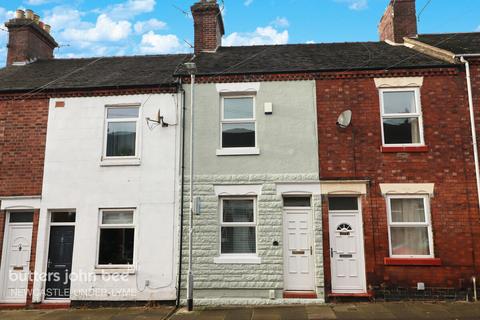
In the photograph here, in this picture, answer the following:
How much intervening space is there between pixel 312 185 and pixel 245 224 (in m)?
1.97

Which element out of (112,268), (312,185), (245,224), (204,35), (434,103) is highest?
(204,35)

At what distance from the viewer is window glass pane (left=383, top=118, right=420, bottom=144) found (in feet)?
33.2

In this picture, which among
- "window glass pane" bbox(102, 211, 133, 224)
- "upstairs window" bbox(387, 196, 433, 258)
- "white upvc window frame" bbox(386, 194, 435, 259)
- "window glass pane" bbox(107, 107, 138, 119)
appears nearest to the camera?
"white upvc window frame" bbox(386, 194, 435, 259)

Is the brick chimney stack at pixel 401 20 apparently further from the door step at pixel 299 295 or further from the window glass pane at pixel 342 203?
the door step at pixel 299 295

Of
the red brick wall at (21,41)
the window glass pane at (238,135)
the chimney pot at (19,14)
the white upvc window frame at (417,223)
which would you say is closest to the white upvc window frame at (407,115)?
the white upvc window frame at (417,223)

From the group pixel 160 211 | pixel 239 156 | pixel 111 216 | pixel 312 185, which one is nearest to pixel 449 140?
pixel 312 185

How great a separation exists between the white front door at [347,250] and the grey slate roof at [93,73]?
5.77 metres

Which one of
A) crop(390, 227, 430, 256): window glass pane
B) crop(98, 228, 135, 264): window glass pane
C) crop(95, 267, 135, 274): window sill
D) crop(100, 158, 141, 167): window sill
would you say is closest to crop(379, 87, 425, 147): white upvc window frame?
crop(390, 227, 430, 256): window glass pane

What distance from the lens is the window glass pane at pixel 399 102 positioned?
10273 millimetres

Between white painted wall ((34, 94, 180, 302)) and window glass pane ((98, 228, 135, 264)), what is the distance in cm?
20

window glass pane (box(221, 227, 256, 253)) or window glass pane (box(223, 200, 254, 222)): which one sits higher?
window glass pane (box(223, 200, 254, 222))

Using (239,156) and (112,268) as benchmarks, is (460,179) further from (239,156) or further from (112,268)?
(112,268)

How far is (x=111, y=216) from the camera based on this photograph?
411 inches

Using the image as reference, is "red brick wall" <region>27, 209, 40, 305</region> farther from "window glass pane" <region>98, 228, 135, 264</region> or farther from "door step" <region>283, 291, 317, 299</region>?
"door step" <region>283, 291, 317, 299</region>
